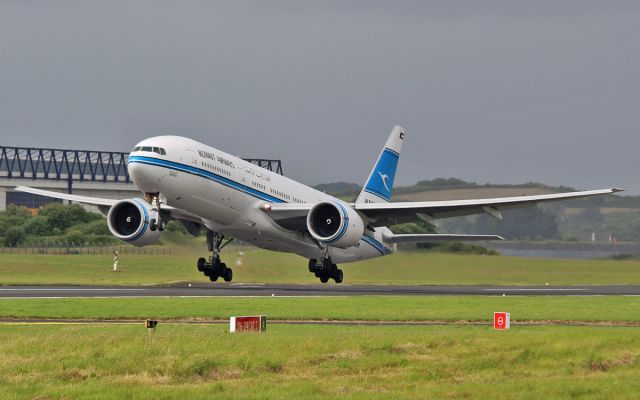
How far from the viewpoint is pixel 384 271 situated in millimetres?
61875

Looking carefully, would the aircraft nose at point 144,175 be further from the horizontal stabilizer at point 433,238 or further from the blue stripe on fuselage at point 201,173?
the horizontal stabilizer at point 433,238

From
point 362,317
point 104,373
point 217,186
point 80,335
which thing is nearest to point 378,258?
point 217,186

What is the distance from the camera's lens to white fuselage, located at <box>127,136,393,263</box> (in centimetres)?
4562

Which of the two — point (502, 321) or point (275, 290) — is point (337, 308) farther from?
point (275, 290)

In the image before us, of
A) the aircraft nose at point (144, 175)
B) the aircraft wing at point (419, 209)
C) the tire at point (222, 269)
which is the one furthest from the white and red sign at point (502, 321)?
the tire at point (222, 269)

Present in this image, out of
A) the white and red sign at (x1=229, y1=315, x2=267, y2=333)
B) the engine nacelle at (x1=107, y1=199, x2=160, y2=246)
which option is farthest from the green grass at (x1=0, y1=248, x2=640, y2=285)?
the white and red sign at (x1=229, y1=315, x2=267, y2=333)

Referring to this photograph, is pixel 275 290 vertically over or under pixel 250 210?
under

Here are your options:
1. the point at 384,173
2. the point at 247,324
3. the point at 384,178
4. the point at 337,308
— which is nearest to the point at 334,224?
the point at 337,308

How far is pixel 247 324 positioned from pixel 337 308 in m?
11.2

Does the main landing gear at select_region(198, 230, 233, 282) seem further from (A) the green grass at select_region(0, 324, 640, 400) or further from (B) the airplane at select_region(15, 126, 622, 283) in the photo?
(A) the green grass at select_region(0, 324, 640, 400)

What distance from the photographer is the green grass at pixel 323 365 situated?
2145 cm

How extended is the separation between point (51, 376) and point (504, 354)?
10.1m

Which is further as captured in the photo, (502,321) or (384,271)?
(384,271)

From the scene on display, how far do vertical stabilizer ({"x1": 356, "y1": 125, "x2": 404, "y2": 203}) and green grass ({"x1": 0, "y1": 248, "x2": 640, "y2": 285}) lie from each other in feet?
12.5
